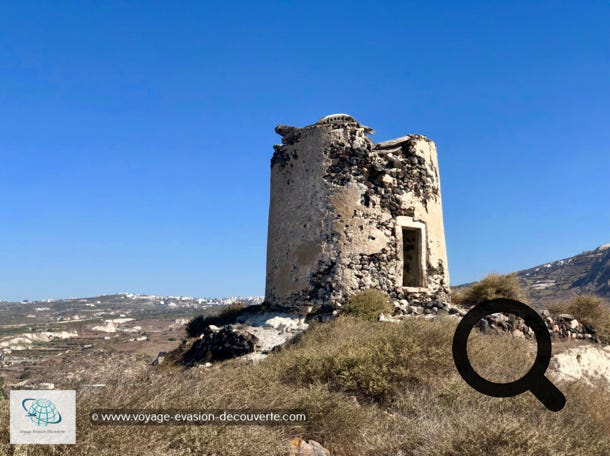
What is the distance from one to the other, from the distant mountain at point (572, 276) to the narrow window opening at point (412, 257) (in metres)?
21.1

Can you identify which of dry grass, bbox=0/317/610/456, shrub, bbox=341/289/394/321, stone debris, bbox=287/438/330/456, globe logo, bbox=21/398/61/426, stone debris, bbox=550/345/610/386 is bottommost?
stone debris, bbox=550/345/610/386

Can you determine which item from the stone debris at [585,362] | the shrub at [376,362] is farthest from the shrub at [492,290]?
the shrub at [376,362]

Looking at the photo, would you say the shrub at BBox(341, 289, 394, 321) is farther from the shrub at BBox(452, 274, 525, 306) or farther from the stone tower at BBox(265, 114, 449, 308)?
the shrub at BBox(452, 274, 525, 306)

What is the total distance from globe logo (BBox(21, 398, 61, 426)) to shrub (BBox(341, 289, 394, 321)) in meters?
6.24

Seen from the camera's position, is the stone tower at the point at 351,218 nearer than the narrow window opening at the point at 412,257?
Yes

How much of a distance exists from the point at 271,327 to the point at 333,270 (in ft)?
5.38

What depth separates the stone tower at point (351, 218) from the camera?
1012 centimetres

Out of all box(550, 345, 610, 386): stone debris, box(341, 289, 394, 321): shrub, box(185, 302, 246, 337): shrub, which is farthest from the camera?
box(185, 302, 246, 337): shrub

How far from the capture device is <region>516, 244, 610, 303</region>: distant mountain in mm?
32219

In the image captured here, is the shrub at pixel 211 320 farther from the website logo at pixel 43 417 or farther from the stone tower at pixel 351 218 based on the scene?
the website logo at pixel 43 417

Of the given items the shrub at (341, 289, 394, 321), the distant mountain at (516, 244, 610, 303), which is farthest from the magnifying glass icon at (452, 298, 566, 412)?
the distant mountain at (516, 244, 610, 303)

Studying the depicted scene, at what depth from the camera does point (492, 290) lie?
440 inches

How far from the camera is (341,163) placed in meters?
10.6

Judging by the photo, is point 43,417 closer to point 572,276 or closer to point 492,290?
point 492,290
